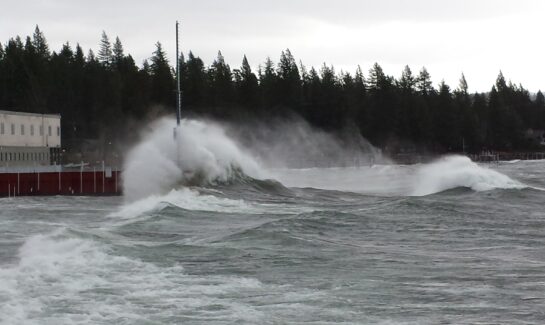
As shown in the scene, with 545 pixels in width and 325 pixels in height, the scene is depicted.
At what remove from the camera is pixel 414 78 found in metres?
166

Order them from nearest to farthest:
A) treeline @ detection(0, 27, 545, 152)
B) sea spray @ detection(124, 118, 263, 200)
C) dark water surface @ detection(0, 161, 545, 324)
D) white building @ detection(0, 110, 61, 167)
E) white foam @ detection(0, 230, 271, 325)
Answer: white foam @ detection(0, 230, 271, 325)
dark water surface @ detection(0, 161, 545, 324)
sea spray @ detection(124, 118, 263, 200)
white building @ detection(0, 110, 61, 167)
treeline @ detection(0, 27, 545, 152)

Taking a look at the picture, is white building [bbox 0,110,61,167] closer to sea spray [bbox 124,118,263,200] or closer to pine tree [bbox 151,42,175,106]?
sea spray [bbox 124,118,263,200]

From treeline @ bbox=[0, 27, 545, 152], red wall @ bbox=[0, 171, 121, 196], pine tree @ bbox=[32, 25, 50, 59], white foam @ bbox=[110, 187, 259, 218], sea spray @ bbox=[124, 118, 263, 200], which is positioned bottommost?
white foam @ bbox=[110, 187, 259, 218]

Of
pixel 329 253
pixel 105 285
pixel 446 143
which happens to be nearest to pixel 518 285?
pixel 329 253

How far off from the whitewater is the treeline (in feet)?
228

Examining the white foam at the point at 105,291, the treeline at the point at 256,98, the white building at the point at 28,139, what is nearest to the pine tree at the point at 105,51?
the treeline at the point at 256,98

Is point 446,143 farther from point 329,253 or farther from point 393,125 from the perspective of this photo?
point 329,253

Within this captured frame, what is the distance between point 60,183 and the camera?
4462 centimetres

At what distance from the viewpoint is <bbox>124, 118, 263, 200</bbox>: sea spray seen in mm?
39656

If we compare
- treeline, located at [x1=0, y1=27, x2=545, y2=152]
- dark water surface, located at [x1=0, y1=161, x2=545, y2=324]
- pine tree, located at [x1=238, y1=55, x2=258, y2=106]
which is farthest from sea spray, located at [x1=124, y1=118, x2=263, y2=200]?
pine tree, located at [x1=238, y1=55, x2=258, y2=106]

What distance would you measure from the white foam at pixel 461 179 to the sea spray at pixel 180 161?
9.26m

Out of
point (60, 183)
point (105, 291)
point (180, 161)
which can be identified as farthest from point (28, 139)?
point (105, 291)

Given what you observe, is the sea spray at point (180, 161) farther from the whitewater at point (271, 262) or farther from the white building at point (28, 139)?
the white building at point (28, 139)

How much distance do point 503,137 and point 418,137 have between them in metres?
27.5
